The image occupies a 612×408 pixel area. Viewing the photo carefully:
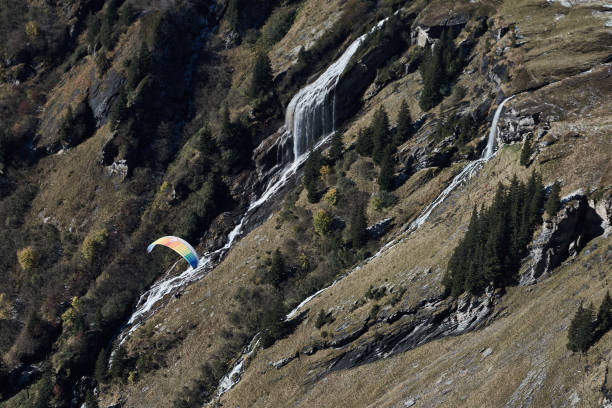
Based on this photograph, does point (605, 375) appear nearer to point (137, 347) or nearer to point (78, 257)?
point (137, 347)

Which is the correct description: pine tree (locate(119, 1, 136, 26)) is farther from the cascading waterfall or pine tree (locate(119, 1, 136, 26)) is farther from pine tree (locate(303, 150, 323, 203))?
pine tree (locate(303, 150, 323, 203))

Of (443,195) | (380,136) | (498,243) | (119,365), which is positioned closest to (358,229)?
(443,195)

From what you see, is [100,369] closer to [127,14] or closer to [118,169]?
[118,169]

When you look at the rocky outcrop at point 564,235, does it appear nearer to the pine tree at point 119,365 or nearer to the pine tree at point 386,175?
the pine tree at point 386,175

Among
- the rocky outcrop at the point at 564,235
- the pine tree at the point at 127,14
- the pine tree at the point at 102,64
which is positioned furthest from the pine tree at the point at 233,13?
the rocky outcrop at the point at 564,235

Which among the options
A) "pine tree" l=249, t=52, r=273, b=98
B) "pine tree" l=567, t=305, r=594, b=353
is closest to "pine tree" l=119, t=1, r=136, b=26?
"pine tree" l=249, t=52, r=273, b=98

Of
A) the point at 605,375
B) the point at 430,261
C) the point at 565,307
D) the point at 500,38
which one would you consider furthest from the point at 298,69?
the point at 605,375

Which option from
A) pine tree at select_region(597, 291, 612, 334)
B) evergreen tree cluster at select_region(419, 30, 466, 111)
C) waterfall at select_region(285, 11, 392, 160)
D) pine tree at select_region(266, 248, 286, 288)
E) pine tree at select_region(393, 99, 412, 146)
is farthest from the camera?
waterfall at select_region(285, 11, 392, 160)
